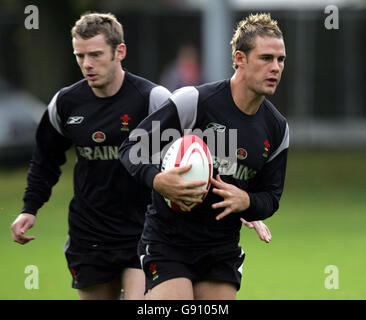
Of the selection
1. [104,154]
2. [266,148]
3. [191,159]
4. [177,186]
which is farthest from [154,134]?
[104,154]

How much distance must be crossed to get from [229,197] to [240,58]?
96 cm

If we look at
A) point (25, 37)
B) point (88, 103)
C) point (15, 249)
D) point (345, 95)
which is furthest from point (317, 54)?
point (88, 103)

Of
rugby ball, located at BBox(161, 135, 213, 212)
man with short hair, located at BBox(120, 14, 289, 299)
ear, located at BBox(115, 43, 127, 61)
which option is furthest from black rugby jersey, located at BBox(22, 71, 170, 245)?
rugby ball, located at BBox(161, 135, 213, 212)

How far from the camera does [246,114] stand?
559cm

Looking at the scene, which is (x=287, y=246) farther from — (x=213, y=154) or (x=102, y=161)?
(x=213, y=154)

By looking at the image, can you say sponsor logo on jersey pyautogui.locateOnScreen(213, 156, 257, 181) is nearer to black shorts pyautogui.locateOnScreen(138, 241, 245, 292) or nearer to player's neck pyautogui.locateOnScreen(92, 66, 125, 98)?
black shorts pyautogui.locateOnScreen(138, 241, 245, 292)

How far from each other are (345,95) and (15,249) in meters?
16.7

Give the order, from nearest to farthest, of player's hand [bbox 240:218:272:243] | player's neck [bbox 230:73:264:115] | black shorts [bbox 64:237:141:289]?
player's neck [bbox 230:73:264:115] → player's hand [bbox 240:218:272:243] → black shorts [bbox 64:237:141:289]

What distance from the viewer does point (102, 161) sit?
20.4 feet

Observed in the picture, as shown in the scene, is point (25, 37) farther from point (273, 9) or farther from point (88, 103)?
point (88, 103)

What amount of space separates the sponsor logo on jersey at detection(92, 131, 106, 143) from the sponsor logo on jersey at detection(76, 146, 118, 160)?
0.05 meters

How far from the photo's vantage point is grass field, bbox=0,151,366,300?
8.69 metres

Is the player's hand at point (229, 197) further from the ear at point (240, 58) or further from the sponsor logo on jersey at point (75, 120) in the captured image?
the sponsor logo on jersey at point (75, 120)

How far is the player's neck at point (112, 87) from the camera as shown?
6258 mm
